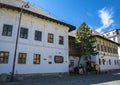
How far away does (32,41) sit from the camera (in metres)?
20.6

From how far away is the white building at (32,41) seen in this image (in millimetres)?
18000

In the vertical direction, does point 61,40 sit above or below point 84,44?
above

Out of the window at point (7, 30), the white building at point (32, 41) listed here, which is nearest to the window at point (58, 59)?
the white building at point (32, 41)

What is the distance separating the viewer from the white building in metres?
18.0

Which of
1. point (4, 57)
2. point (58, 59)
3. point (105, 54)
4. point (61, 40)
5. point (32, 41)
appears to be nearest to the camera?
point (4, 57)

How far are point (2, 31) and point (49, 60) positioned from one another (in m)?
8.25

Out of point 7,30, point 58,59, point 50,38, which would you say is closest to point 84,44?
point 58,59

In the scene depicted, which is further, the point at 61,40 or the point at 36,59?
the point at 61,40

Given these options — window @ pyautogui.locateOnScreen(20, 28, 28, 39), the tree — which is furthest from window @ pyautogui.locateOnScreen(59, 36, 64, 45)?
window @ pyautogui.locateOnScreen(20, 28, 28, 39)

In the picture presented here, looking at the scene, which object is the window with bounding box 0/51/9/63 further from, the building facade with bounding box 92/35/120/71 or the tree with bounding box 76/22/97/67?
the building facade with bounding box 92/35/120/71

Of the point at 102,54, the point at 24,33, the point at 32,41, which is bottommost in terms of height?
the point at 102,54

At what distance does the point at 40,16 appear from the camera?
21516 mm

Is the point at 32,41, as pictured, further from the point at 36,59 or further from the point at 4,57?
the point at 4,57

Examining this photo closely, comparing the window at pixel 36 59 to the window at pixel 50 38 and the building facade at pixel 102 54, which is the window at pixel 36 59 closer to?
the window at pixel 50 38
